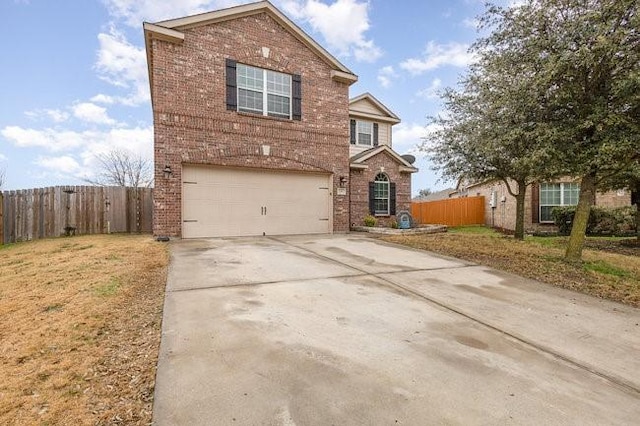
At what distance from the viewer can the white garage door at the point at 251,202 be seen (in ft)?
34.8

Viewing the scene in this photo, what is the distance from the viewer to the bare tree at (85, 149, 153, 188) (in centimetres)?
2358

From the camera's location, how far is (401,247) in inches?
358

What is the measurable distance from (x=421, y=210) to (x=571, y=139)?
18086mm

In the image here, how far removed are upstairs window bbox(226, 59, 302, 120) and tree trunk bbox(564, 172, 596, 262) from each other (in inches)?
339

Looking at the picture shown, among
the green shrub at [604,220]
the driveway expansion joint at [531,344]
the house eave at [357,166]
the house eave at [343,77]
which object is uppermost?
the house eave at [343,77]

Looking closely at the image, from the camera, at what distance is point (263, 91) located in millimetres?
11531

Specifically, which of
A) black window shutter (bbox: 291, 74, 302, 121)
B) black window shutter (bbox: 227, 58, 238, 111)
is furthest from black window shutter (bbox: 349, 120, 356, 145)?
black window shutter (bbox: 227, 58, 238, 111)

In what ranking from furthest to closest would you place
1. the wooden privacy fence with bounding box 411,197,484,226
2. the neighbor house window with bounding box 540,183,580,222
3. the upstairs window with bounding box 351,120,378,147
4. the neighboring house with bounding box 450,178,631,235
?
the wooden privacy fence with bounding box 411,197,484,226 < the upstairs window with bounding box 351,120,378,147 < the neighbor house window with bounding box 540,183,580,222 < the neighboring house with bounding box 450,178,631,235

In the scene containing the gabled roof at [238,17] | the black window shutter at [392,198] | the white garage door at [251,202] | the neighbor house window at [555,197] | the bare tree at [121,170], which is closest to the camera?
the gabled roof at [238,17]

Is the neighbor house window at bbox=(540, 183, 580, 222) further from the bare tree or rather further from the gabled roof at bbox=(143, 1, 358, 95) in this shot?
the bare tree

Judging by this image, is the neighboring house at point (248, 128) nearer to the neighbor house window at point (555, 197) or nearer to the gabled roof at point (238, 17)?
the gabled roof at point (238, 17)

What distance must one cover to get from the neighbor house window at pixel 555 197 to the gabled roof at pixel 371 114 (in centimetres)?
822

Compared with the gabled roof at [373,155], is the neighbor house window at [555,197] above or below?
below

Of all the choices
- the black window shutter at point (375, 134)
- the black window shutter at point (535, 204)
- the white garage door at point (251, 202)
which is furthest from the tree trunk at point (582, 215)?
the black window shutter at point (375, 134)
